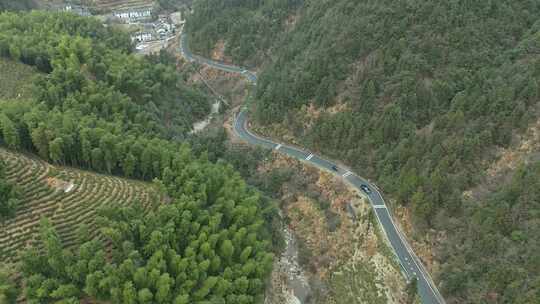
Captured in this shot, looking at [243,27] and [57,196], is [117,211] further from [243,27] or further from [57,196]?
[243,27]

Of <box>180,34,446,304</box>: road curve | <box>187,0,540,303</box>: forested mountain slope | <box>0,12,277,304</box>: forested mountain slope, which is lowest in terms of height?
<box>180,34,446,304</box>: road curve

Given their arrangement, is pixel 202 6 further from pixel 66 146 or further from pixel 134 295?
pixel 134 295

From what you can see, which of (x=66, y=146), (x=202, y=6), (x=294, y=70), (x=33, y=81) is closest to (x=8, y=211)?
(x=66, y=146)

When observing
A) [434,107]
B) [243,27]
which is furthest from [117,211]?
[243,27]

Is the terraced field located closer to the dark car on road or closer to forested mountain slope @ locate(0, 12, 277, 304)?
forested mountain slope @ locate(0, 12, 277, 304)

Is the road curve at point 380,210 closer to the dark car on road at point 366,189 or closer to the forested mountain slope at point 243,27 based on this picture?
the dark car on road at point 366,189

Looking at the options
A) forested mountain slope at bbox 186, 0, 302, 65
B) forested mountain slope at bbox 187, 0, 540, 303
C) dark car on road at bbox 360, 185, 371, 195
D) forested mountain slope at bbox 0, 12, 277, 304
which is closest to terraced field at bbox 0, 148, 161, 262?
forested mountain slope at bbox 0, 12, 277, 304

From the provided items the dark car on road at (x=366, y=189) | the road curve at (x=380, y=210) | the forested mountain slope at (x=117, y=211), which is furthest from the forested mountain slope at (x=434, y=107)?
the forested mountain slope at (x=117, y=211)
